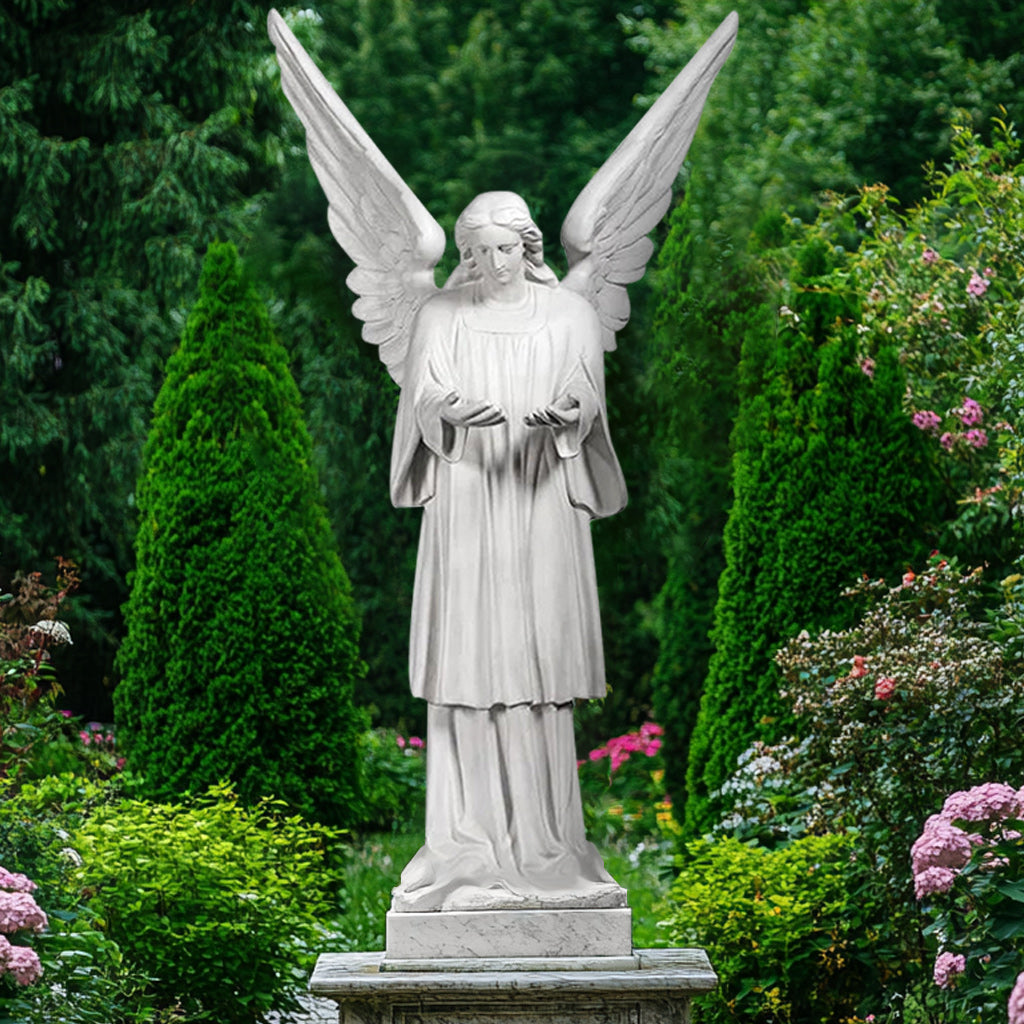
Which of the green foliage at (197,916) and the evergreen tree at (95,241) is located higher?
the evergreen tree at (95,241)

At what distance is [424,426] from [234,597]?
12.5 ft

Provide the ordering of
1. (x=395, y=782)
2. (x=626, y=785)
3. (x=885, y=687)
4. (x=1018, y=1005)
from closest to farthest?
1. (x=1018, y=1005)
2. (x=885, y=687)
3. (x=395, y=782)
4. (x=626, y=785)

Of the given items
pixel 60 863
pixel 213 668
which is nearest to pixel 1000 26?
pixel 213 668

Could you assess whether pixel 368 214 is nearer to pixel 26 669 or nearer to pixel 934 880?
pixel 934 880

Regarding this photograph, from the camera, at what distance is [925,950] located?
579 centimetres

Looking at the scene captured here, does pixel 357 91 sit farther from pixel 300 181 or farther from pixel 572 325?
pixel 572 325

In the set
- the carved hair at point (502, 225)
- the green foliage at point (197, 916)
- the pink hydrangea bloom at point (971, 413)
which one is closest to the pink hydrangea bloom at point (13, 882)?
the green foliage at point (197, 916)

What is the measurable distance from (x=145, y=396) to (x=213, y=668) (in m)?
3.78

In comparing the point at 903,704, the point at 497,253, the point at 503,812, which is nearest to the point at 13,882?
the point at 503,812

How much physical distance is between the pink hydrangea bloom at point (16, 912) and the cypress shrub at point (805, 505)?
3.92 m

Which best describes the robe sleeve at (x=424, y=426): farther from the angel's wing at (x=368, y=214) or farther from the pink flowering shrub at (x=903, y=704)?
the pink flowering shrub at (x=903, y=704)

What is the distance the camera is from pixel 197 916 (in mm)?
6020

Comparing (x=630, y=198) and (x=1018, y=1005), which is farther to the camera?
(x=630, y=198)

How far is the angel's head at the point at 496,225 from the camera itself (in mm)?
4680
